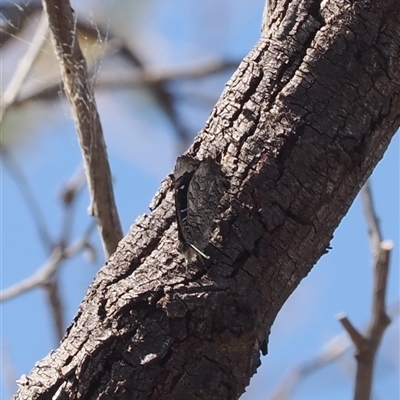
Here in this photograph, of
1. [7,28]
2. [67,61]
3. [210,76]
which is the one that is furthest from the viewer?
[210,76]

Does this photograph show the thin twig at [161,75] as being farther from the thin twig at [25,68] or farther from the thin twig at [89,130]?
the thin twig at [89,130]

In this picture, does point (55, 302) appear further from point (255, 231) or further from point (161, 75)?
point (161, 75)

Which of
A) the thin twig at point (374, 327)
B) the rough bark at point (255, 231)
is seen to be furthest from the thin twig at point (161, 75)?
the rough bark at point (255, 231)

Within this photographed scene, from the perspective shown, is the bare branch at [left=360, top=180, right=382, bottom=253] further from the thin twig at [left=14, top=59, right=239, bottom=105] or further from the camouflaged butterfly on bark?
the thin twig at [left=14, top=59, right=239, bottom=105]

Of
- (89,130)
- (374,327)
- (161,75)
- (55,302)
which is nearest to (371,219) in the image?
(374,327)

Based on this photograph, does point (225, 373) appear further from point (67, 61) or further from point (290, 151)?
point (67, 61)

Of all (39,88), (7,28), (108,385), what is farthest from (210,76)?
(108,385)
